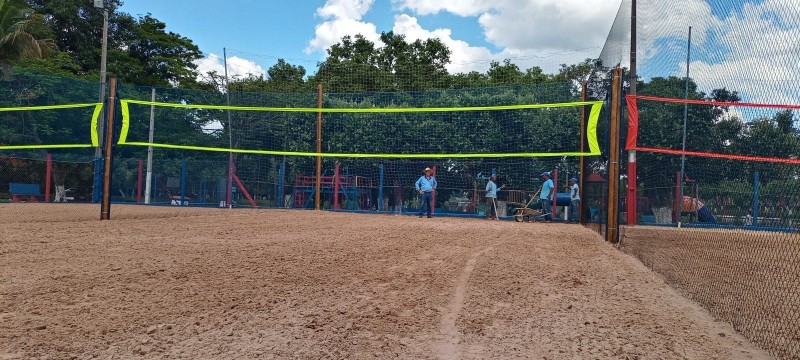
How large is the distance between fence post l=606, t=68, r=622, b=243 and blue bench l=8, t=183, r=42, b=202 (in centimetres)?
1845

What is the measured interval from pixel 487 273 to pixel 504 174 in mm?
12244

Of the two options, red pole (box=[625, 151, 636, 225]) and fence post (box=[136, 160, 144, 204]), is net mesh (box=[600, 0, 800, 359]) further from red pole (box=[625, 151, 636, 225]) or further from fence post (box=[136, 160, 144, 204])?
fence post (box=[136, 160, 144, 204])

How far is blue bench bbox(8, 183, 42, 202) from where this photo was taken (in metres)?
18.5

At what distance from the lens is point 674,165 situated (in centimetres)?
659

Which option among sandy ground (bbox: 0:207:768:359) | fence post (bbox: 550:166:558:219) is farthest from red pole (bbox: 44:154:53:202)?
fence post (bbox: 550:166:558:219)

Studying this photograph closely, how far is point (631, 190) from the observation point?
8414 mm

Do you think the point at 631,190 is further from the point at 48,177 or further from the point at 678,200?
the point at 48,177

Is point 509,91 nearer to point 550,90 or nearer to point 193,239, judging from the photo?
point 550,90

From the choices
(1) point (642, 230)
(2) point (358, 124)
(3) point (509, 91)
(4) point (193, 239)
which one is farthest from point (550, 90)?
(4) point (193, 239)

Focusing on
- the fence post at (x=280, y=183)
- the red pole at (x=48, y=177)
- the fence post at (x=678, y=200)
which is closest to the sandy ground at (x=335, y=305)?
the fence post at (x=678, y=200)

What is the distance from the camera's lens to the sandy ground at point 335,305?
10.5ft

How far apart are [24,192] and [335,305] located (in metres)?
19.1

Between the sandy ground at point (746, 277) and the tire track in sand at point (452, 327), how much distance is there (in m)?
1.81

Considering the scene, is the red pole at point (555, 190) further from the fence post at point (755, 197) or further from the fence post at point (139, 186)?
the fence post at point (139, 186)
